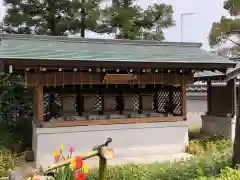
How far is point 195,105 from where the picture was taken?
70.4 feet

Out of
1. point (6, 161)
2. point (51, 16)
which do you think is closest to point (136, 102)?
point (6, 161)

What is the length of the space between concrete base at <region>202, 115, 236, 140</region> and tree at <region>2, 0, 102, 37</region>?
6.84 m

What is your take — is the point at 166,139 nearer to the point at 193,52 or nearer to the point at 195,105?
the point at 193,52

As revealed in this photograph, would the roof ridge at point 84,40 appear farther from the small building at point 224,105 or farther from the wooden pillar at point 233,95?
the wooden pillar at point 233,95

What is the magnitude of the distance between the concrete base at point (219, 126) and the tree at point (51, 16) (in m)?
6.84

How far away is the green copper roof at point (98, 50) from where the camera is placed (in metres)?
8.72

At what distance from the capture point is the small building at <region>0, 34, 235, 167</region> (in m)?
8.79

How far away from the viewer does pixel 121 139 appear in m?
9.71

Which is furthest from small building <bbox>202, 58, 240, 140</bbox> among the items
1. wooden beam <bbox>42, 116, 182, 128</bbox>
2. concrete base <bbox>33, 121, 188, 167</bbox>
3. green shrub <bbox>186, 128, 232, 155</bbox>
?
wooden beam <bbox>42, 116, 182, 128</bbox>

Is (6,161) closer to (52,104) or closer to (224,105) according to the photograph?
(52,104)

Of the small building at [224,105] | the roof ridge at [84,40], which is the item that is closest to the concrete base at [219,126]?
the small building at [224,105]

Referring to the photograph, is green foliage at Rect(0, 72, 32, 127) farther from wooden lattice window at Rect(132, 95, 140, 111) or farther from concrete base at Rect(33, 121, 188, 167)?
wooden lattice window at Rect(132, 95, 140, 111)

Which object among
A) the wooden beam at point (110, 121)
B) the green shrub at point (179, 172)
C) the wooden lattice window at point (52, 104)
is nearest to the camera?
the green shrub at point (179, 172)

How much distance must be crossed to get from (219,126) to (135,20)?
707cm
